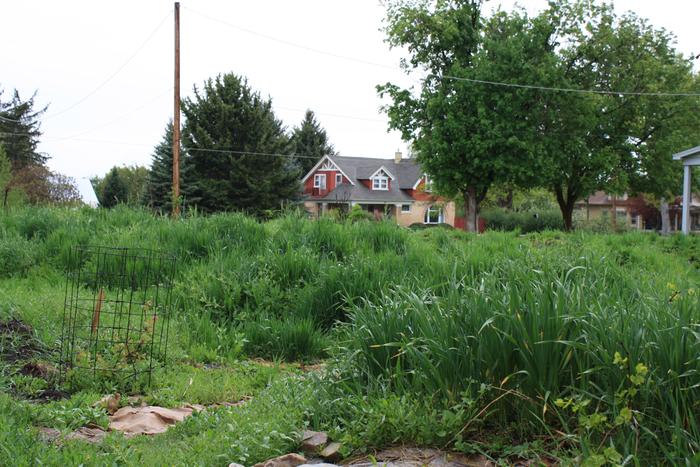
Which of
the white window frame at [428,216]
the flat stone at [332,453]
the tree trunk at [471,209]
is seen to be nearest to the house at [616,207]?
the white window frame at [428,216]

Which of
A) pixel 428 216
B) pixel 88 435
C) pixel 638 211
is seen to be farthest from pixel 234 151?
pixel 638 211

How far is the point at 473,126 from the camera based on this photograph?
31.1 meters

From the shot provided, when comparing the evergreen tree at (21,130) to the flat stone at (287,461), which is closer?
the flat stone at (287,461)

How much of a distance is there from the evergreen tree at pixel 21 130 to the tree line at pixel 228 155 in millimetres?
17325

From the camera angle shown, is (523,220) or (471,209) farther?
(523,220)

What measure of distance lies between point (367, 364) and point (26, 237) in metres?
8.60

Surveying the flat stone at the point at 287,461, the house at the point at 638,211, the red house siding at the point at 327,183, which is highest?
the red house siding at the point at 327,183

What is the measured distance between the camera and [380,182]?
54938 mm

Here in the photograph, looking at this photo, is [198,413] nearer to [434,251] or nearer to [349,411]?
[349,411]

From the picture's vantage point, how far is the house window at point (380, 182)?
54750 millimetres

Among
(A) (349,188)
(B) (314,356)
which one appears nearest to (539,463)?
(B) (314,356)

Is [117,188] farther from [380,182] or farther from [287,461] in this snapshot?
[287,461]

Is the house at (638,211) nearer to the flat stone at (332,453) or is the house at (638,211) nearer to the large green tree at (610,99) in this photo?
the large green tree at (610,99)

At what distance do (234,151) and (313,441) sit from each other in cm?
3838
